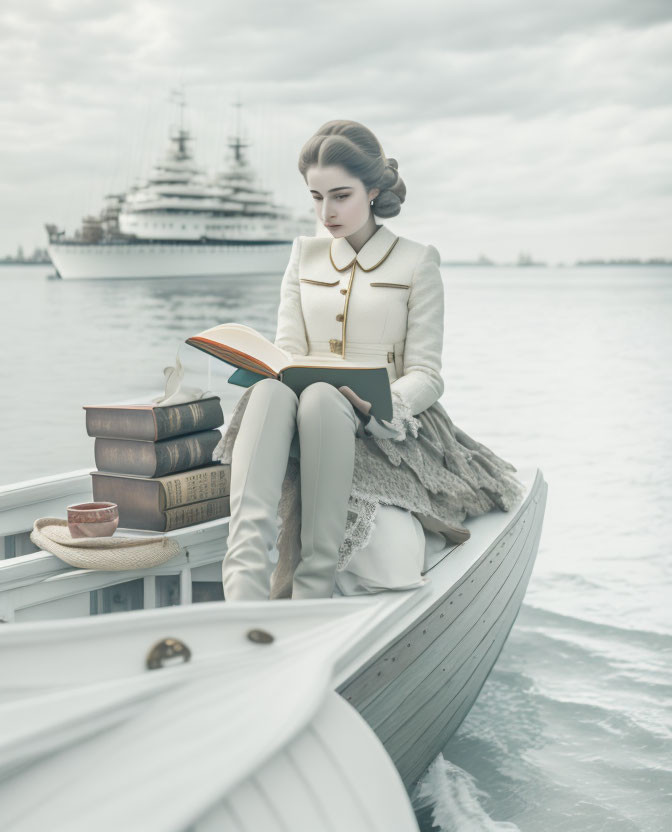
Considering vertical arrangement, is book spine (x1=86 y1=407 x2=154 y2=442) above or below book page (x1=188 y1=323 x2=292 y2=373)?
below

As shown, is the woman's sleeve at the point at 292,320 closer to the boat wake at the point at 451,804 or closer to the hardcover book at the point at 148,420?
the hardcover book at the point at 148,420

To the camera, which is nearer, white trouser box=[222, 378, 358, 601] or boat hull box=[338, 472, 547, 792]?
boat hull box=[338, 472, 547, 792]

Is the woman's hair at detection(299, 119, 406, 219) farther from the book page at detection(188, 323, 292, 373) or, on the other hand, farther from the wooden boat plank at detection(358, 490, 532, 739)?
the wooden boat plank at detection(358, 490, 532, 739)

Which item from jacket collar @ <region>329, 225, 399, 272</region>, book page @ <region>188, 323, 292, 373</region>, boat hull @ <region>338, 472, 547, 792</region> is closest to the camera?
boat hull @ <region>338, 472, 547, 792</region>

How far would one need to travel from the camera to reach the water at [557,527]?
2.62 metres

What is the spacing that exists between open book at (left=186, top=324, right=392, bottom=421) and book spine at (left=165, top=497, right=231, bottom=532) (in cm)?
44

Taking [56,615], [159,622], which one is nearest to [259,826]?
[159,622]

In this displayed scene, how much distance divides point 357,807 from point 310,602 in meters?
0.34

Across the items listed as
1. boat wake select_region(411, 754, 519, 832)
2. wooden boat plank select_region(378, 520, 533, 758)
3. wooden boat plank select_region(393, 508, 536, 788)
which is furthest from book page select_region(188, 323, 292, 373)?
boat wake select_region(411, 754, 519, 832)

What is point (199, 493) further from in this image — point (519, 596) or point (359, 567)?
point (519, 596)

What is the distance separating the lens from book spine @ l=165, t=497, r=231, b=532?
2068mm

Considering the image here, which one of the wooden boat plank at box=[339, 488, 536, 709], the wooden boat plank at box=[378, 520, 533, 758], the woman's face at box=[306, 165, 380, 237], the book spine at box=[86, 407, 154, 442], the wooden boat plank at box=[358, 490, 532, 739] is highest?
the woman's face at box=[306, 165, 380, 237]

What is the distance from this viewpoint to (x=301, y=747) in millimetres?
1163

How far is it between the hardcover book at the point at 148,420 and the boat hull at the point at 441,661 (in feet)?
2.44
